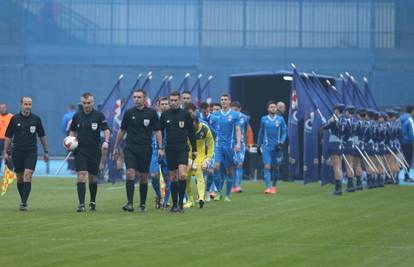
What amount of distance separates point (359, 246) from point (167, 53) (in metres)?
34.8

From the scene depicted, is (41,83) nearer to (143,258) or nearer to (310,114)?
(310,114)

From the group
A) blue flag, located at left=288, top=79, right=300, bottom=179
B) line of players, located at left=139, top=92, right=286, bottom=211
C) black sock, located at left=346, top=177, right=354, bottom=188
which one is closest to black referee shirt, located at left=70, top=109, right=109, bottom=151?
line of players, located at left=139, top=92, right=286, bottom=211

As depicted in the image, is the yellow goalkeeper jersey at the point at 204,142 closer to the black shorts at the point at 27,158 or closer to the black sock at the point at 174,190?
the black sock at the point at 174,190

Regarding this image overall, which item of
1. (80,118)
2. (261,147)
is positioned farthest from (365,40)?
(80,118)

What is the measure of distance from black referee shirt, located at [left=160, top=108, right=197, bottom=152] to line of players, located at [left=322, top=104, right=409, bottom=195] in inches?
264

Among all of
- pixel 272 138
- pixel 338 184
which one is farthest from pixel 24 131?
pixel 272 138

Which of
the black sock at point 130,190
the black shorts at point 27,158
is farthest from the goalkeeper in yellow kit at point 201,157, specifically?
the black shorts at point 27,158

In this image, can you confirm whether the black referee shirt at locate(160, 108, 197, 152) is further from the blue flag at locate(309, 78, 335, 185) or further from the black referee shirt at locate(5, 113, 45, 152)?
the blue flag at locate(309, 78, 335, 185)

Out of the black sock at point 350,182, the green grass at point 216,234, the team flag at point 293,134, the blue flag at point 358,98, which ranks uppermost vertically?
the blue flag at point 358,98

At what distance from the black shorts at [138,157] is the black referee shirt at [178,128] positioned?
0.40m

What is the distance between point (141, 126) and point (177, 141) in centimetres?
64

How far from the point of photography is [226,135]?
2598 centimetres

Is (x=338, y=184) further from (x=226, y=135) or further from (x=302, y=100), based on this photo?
(x=302, y=100)

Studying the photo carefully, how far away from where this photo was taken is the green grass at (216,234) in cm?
1356
